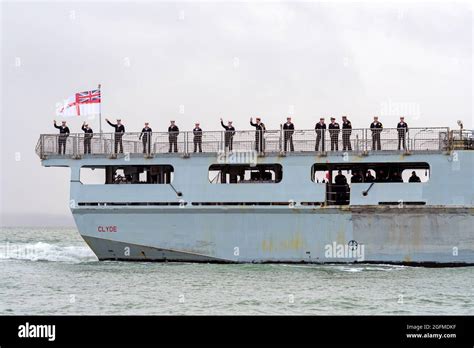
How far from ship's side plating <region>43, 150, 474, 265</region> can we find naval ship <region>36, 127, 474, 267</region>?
0.13 ft

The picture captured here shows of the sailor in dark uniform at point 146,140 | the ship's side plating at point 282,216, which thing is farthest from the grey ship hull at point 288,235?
the sailor in dark uniform at point 146,140

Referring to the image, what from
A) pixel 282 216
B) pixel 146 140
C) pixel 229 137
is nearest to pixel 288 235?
pixel 282 216

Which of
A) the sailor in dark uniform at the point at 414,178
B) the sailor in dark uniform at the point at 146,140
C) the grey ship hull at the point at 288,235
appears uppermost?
the sailor in dark uniform at the point at 146,140

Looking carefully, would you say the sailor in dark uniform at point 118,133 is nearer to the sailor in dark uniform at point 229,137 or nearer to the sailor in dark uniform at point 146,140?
the sailor in dark uniform at point 146,140

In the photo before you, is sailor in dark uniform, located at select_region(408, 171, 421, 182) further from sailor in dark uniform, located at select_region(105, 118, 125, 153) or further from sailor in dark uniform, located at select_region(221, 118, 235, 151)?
sailor in dark uniform, located at select_region(105, 118, 125, 153)

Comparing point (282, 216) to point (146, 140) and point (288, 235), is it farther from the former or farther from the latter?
point (146, 140)

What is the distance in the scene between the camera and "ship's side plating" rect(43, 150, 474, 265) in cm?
3672

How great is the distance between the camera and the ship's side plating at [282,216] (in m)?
36.7

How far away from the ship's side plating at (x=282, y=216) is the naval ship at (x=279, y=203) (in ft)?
0.13

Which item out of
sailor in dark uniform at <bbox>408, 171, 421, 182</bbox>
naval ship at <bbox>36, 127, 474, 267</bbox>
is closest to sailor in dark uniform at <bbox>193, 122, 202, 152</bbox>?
naval ship at <bbox>36, 127, 474, 267</bbox>

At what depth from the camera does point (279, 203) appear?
37.9m

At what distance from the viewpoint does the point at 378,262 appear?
1467 inches
